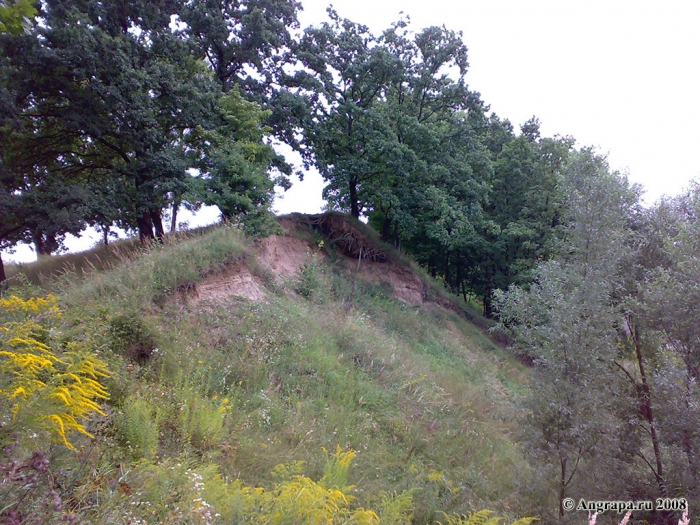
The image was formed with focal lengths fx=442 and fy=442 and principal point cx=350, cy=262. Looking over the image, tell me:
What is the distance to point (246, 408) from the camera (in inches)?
272

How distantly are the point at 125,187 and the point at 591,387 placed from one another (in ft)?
50.2

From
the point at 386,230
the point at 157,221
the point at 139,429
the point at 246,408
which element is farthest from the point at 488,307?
the point at 139,429

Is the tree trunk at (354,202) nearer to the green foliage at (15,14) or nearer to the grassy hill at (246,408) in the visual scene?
the grassy hill at (246,408)

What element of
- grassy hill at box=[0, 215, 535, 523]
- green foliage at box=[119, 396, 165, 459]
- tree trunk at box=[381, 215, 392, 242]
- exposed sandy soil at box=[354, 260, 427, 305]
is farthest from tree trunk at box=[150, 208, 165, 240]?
green foliage at box=[119, 396, 165, 459]

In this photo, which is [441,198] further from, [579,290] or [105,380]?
[105,380]

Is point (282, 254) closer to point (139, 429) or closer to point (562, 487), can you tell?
point (139, 429)

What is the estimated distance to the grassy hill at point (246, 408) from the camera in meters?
3.80

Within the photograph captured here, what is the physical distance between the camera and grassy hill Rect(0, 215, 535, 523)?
3.80m

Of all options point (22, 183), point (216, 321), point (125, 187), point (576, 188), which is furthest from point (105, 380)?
point (22, 183)

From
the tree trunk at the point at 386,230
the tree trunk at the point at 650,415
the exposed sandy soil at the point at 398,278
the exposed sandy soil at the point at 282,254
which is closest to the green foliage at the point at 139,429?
the tree trunk at the point at 650,415

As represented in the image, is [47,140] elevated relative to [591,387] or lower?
elevated

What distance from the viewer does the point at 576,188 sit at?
22.8ft

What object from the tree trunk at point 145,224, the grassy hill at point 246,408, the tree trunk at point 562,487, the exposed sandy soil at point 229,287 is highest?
the tree trunk at point 145,224

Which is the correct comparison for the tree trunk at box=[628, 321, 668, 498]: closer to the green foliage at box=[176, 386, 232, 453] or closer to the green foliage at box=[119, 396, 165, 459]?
the green foliage at box=[176, 386, 232, 453]
